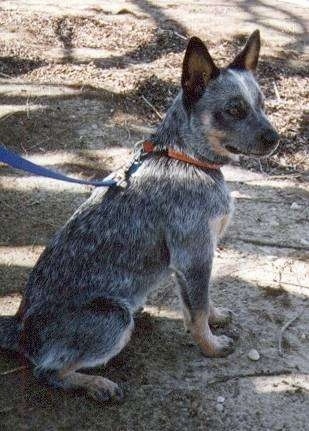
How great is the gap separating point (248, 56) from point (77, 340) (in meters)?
1.93

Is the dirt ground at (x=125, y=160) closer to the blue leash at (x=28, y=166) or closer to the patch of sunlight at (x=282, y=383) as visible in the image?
the patch of sunlight at (x=282, y=383)

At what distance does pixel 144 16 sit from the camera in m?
7.96

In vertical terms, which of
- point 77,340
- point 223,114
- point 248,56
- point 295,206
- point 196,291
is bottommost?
point 295,206

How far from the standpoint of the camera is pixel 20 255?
4.45 metres

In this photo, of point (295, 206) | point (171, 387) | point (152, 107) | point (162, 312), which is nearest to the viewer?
point (171, 387)

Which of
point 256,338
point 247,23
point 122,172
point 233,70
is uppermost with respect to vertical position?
point 233,70

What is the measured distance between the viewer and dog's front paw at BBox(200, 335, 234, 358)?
369cm

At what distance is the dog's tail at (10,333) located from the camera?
11.3ft

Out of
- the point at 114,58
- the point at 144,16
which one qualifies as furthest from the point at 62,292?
the point at 144,16

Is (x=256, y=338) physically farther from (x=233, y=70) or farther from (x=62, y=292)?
(x=233, y=70)

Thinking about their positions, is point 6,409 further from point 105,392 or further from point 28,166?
point 28,166

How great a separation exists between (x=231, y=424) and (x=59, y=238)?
1378 millimetres

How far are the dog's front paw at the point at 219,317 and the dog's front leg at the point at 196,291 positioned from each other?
0.25 meters

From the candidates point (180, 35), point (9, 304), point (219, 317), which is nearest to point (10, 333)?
point (9, 304)
